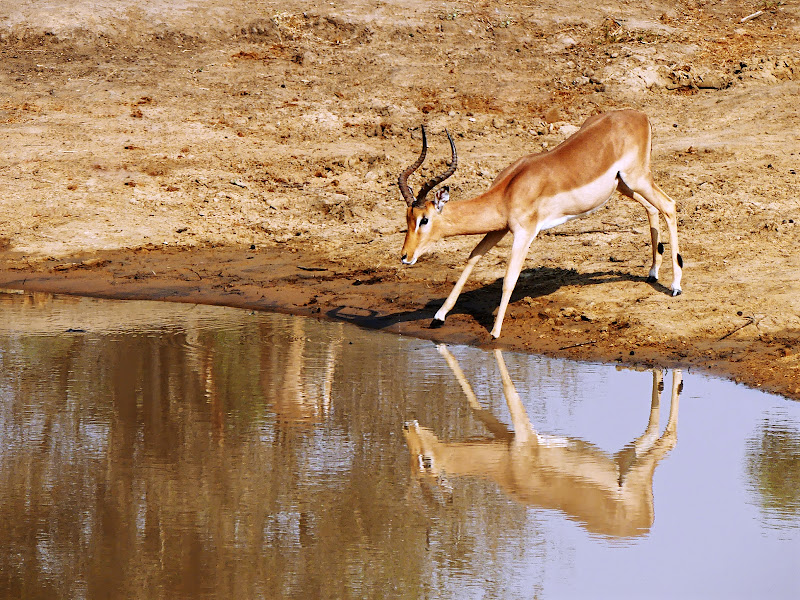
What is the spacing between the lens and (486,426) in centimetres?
753

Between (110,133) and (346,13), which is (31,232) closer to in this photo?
(110,133)

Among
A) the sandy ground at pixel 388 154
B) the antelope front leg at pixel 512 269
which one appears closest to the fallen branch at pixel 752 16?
the sandy ground at pixel 388 154

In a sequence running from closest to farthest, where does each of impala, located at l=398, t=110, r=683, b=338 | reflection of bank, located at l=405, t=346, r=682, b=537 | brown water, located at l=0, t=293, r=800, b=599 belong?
1. brown water, located at l=0, t=293, r=800, b=599
2. reflection of bank, located at l=405, t=346, r=682, b=537
3. impala, located at l=398, t=110, r=683, b=338

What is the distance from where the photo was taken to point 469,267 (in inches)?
407

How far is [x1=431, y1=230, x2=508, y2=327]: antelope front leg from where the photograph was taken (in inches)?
404

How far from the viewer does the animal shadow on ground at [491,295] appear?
10.8 meters

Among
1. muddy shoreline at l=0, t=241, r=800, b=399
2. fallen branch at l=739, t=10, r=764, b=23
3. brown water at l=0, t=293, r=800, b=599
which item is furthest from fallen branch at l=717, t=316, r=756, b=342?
fallen branch at l=739, t=10, r=764, b=23

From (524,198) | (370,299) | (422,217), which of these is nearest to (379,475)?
(422,217)

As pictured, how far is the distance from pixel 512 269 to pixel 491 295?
52.5 inches

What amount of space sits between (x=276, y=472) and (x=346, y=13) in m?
14.3

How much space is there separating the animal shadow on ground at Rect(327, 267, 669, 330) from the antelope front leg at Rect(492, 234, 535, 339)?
0.39 metres

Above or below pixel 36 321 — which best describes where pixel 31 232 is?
above

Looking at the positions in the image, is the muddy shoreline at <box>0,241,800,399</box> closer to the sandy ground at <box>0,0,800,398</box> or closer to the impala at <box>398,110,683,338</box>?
the sandy ground at <box>0,0,800,398</box>

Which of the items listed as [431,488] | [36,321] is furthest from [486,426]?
[36,321]
